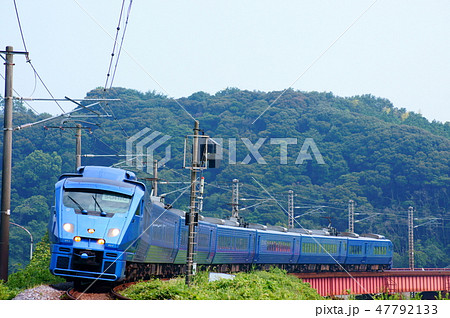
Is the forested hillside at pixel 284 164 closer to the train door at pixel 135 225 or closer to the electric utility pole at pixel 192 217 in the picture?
the electric utility pole at pixel 192 217

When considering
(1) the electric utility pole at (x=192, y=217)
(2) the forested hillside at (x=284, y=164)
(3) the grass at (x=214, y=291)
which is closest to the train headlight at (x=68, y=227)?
(3) the grass at (x=214, y=291)

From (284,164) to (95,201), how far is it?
72995 mm

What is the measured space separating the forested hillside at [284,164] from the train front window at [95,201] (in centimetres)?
5418

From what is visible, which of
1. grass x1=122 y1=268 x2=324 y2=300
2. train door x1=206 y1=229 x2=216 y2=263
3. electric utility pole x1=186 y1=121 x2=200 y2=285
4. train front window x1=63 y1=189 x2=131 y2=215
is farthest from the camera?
train door x1=206 y1=229 x2=216 y2=263

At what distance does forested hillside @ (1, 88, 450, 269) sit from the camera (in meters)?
80.2

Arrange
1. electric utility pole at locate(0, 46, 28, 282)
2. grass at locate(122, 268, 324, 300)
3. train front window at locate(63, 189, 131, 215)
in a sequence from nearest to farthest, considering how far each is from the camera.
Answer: grass at locate(122, 268, 324, 300), train front window at locate(63, 189, 131, 215), electric utility pole at locate(0, 46, 28, 282)

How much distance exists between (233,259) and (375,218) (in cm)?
5635

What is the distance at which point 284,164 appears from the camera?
90875mm

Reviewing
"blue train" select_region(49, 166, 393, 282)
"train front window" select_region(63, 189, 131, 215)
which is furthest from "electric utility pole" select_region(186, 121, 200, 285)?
"train front window" select_region(63, 189, 131, 215)

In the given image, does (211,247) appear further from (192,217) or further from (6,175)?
(6,175)

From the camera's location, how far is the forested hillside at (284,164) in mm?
80188

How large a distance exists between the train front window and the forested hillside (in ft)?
178

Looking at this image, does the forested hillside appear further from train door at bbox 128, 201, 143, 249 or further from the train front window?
the train front window
